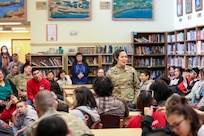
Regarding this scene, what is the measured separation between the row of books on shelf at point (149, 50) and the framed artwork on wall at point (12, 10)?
3701 mm

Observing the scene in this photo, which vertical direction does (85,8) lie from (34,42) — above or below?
above

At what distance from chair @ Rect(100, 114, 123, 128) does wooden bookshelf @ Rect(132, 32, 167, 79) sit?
25.8 ft

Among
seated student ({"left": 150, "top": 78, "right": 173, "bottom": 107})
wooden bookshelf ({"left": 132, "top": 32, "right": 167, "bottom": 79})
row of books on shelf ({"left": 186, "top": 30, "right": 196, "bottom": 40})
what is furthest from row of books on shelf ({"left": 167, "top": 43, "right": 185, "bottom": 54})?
seated student ({"left": 150, "top": 78, "right": 173, "bottom": 107})

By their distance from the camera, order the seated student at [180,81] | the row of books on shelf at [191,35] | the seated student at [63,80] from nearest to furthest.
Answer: the seated student at [180,81] < the row of books on shelf at [191,35] < the seated student at [63,80]

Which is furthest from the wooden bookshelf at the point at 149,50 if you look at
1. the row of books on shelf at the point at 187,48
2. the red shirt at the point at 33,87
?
the red shirt at the point at 33,87

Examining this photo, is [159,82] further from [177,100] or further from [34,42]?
[34,42]

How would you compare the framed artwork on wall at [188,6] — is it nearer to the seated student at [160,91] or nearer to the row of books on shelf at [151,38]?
the row of books on shelf at [151,38]

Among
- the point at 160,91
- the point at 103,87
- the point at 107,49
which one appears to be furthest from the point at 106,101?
the point at 107,49

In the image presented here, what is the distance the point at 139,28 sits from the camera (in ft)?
42.9

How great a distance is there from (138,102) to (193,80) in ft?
18.4

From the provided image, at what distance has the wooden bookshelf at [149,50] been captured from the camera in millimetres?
12898

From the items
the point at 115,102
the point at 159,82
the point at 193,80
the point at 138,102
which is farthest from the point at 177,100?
the point at 193,80

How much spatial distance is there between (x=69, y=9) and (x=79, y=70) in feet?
7.41

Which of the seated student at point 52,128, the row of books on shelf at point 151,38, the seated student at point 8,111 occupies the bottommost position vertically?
the seated student at point 8,111
